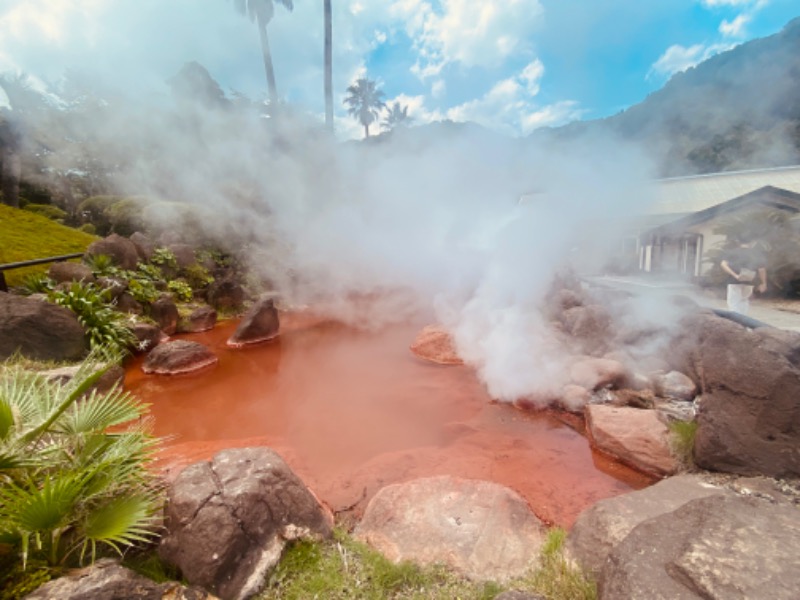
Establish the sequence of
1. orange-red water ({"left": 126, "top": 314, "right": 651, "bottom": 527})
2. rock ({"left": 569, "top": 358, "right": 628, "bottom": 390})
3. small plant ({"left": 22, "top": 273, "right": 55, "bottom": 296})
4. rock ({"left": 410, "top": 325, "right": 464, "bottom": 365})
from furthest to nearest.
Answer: small plant ({"left": 22, "top": 273, "right": 55, "bottom": 296}), rock ({"left": 410, "top": 325, "right": 464, "bottom": 365}), rock ({"left": 569, "top": 358, "right": 628, "bottom": 390}), orange-red water ({"left": 126, "top": 314, "right": 651, "bottom": 527})

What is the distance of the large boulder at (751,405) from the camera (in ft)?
10.3

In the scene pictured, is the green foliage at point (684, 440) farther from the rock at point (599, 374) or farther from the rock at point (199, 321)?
the rock at point (199, 321)

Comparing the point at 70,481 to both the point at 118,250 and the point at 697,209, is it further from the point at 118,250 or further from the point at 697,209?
the point at 697,209

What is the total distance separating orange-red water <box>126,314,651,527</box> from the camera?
3.68m

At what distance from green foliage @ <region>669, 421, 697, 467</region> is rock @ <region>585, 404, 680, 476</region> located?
0.05 metres

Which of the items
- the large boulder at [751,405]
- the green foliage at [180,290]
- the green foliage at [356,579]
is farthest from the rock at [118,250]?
the large boulder at [751,405]

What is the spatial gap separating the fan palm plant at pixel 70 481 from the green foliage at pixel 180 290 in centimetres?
802

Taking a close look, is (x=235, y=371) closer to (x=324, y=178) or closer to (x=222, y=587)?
(x=222, y=587)

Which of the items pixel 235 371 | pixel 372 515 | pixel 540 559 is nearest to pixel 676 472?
pixel 540 559

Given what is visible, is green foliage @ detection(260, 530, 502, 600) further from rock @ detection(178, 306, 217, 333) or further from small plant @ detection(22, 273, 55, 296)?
small plant @ detection(22, 273, 55, 296)

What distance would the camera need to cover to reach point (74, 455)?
2354mm

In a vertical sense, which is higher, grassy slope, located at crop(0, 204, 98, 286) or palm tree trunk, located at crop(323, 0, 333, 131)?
palm tree trunk, located at crop(323, 0, 333, 131)

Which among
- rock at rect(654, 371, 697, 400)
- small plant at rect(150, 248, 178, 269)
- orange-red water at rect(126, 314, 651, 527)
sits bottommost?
orange-red water at rect(126, 314, 651, 527)

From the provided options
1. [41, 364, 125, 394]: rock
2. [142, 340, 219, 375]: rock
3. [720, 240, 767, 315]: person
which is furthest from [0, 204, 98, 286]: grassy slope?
[720, 240, 767, 315]: person
